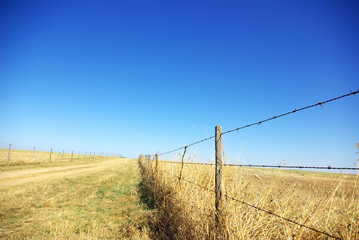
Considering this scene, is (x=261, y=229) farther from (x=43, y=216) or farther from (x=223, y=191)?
(x=43, y=216)

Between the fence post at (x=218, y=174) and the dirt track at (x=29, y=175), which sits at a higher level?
the fence post at (x=218, y=174)

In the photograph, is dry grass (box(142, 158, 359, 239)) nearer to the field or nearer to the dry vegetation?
the field

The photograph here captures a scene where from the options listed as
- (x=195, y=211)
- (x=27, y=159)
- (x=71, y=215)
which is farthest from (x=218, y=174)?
(x=27, y=159)

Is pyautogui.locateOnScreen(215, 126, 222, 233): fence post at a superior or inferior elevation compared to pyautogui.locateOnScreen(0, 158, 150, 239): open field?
superior

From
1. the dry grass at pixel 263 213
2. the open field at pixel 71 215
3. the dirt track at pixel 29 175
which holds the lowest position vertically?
the dirt track at pixel 29 175

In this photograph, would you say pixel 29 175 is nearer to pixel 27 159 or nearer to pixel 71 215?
pixel 71 215

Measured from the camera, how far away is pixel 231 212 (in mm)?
2084

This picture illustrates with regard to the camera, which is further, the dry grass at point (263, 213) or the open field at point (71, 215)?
the open field at point (71, 215)

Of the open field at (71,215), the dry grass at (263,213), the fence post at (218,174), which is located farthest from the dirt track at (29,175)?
the fence post at (218,174)

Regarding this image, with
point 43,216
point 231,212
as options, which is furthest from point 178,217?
point 43,216

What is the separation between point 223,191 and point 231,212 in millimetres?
281

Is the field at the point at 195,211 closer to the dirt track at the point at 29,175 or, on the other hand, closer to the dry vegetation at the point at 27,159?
the dirt track at the point at 29,175

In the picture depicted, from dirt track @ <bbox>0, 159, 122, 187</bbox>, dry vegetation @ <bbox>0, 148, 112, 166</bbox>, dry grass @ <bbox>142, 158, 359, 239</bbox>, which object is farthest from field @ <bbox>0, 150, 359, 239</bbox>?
dry vegetation @ <bbox>0, 148, 112, 166</bbox>

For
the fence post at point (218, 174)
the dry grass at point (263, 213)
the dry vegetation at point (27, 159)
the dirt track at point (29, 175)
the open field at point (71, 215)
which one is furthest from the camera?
the dry vegetation at point (27, 159)
